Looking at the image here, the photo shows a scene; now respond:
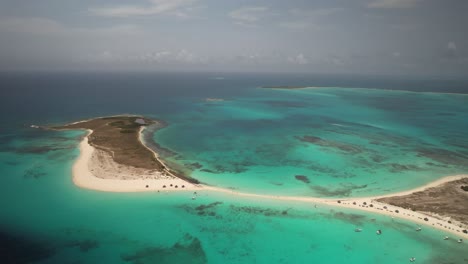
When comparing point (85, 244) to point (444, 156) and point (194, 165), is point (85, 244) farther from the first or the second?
point (444, 156)

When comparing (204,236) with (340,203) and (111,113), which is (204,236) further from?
(111,113)

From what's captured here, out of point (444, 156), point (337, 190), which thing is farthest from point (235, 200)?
point (444, 156)

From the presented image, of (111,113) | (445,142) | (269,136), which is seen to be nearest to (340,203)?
(269,136)

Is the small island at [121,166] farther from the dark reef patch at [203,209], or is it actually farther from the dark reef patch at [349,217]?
the dark reef patch at [349,217]

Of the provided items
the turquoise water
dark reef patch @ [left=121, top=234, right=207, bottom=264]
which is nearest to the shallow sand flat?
the turquoise water

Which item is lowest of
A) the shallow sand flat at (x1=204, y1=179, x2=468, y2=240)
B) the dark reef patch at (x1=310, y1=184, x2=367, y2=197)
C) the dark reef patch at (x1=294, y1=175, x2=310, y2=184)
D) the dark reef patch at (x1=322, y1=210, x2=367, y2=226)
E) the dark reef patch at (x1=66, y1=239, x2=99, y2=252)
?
the dark reef patch at (x1=66, y1=239, x2=99, y2=252)

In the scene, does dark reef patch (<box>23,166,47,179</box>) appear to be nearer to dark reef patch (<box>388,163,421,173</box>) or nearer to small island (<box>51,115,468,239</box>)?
small island (<box>51,115,468,239</box>)
